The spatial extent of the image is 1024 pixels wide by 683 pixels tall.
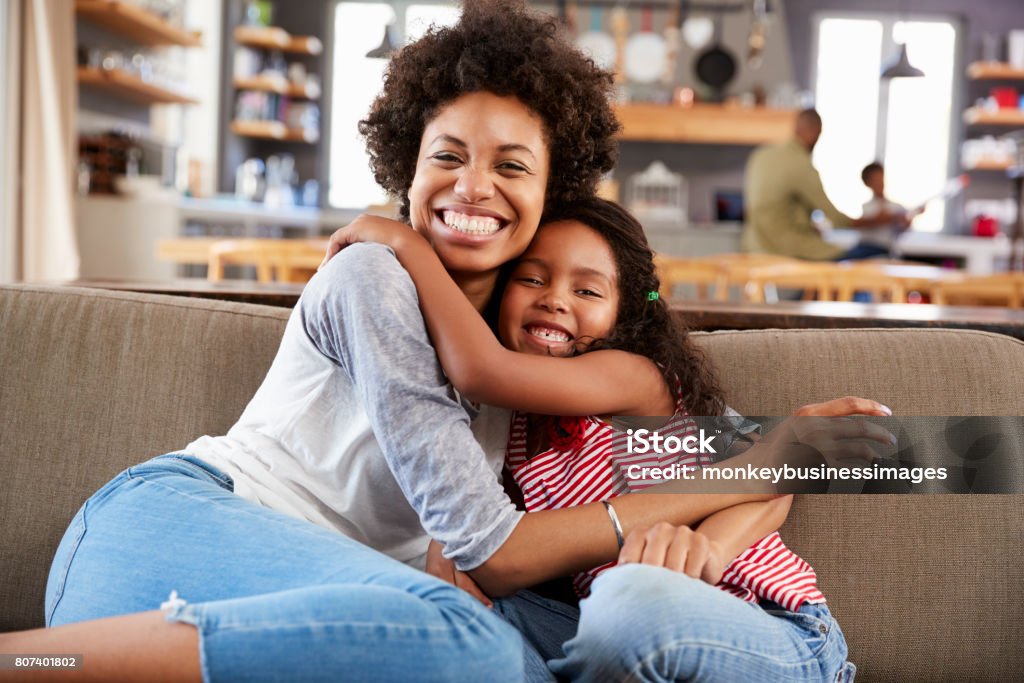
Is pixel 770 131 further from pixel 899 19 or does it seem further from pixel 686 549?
pixel 686 549

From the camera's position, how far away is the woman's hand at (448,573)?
1152mm

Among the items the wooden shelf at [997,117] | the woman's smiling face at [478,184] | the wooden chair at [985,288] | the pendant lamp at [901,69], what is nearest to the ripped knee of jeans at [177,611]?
the woman's smiling face at [478,184]

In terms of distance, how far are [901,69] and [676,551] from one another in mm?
6213

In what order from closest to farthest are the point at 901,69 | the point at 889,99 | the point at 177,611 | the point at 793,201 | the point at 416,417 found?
1. the point at 177,611
2. the point at 416,417
3. the point at 793,201
4. the point at 901,69
5. the point at 889,99

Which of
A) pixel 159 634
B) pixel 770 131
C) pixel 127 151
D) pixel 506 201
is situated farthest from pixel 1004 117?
pixel 159 634

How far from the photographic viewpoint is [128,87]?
5613mm

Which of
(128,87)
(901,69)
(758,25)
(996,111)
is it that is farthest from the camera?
(996,111)

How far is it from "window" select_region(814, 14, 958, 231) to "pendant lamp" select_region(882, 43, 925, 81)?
86.0 inches

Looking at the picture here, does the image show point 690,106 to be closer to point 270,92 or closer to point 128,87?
point 270,92

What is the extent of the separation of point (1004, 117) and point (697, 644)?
8447mm

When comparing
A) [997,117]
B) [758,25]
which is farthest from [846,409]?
[997,117]

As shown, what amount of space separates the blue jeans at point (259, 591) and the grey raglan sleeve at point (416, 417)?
0.08 m

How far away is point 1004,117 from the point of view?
27.4 feet

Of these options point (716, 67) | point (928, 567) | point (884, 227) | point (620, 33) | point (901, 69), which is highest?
point (620, 33)
